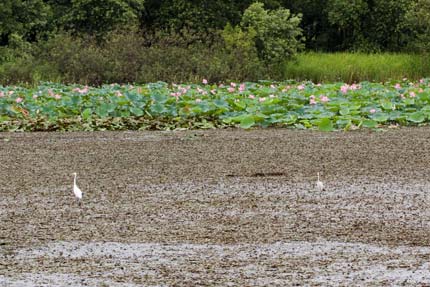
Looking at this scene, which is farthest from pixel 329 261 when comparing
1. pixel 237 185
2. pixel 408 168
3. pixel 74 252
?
pixel 408 168

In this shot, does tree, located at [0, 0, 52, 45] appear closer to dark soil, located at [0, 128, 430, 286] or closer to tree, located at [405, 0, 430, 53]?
tree, located at [405, 0, 430, 53]

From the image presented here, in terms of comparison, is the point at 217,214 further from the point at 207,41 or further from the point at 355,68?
the point at 207,41

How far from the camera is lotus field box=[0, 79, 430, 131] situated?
10.0m

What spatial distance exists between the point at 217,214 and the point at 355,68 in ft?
49.9

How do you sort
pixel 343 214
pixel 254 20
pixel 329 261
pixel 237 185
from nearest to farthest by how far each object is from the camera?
pixel 329 261 → pixel 343 214 → pixel 237 185 → pixel 254 20

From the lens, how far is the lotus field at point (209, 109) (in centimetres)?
1002

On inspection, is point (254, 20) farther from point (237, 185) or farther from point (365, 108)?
point (237, 185)

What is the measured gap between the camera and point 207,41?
21.0 m

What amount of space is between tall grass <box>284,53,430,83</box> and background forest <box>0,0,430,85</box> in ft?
0.09

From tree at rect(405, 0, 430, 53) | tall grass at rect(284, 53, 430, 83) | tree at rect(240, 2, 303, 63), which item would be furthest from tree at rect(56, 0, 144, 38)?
tree at rect(405, 0, 430, 53)

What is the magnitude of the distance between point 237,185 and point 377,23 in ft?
75.9

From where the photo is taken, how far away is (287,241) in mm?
4289

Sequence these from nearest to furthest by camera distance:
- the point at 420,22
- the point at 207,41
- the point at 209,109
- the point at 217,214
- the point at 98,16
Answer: the point at 217,214 → the point at 209,109 → the point at 207,41 → the point at 420,22 → the point at 98,16

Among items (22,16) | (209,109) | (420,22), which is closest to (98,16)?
(22,16)
